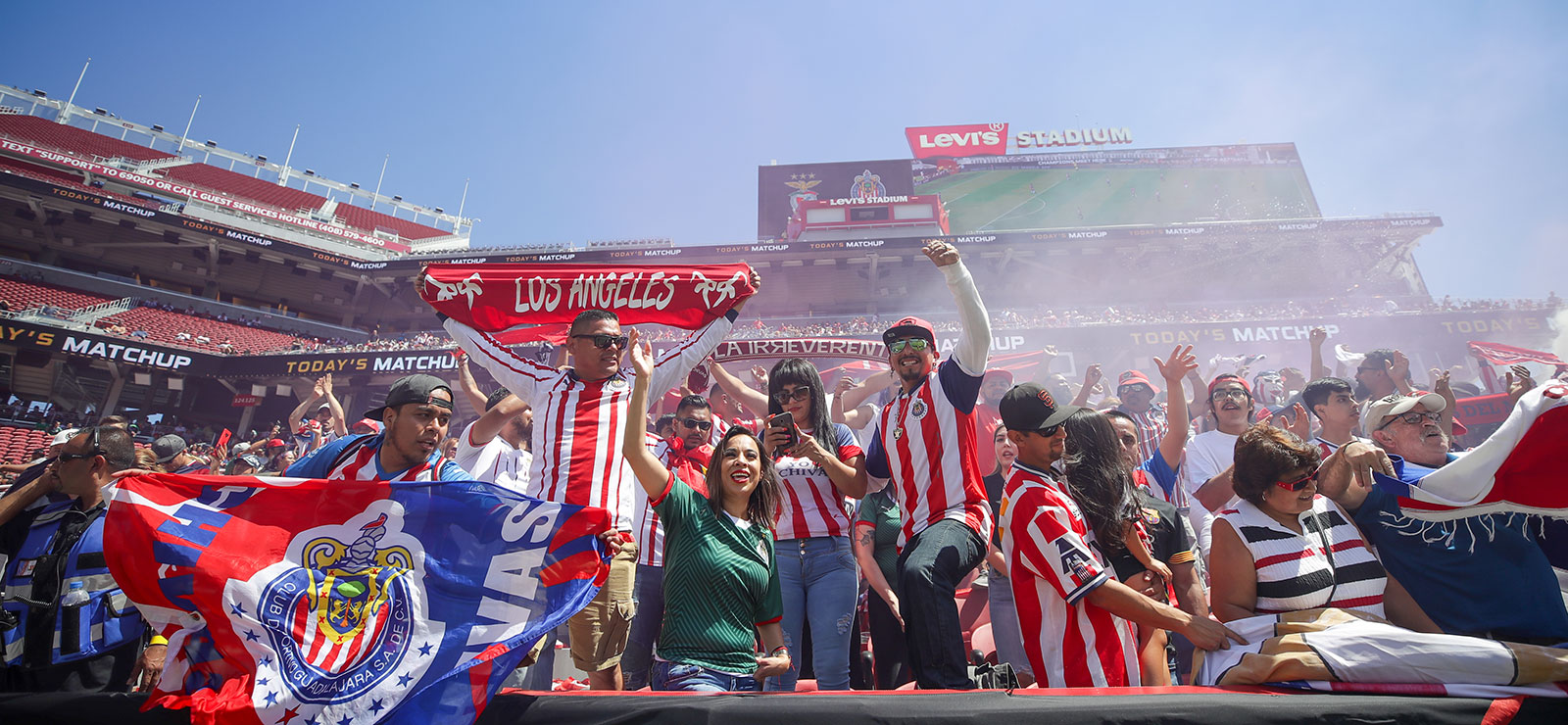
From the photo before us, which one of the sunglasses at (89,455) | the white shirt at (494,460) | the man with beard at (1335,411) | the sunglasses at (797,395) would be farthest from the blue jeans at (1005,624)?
the sunglasses at (89,455)

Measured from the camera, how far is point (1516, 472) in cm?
271

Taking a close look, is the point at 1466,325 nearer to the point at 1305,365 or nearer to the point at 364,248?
the point at 1305,365

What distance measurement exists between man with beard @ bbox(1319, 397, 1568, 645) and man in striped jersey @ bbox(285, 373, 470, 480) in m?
4.02

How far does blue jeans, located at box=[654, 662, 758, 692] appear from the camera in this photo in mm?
2598

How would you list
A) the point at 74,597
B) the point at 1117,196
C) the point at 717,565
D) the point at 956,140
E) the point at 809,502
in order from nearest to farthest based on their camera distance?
the point at 717,565, the point at 74,597, the point at 809,502, the point at 1117,196, the point at 956,140

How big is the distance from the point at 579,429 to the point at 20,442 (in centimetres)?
2496

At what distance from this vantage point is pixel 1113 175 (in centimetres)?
4903

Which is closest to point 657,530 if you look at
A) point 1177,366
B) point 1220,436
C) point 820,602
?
point 820,602

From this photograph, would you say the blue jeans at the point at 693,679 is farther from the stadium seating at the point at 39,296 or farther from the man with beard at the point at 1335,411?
the stadium seating at the point at 39,296

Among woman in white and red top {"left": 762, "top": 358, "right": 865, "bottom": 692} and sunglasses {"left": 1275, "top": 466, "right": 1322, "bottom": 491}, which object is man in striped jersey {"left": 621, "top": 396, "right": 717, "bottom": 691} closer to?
woman in white and red top {"left": 762, "top": 358, "right": 865, "bottom": 692}

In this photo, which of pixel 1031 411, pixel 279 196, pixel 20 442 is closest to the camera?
pixel 1031 411

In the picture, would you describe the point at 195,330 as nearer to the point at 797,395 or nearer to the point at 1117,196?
the point at 797,395

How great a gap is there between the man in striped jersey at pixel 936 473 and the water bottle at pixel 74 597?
4.15 m

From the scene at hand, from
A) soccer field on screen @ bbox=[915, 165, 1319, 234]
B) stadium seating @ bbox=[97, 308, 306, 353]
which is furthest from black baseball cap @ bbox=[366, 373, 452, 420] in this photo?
soccer field on screen @ bbox=[915, 165, 1319, 234]
